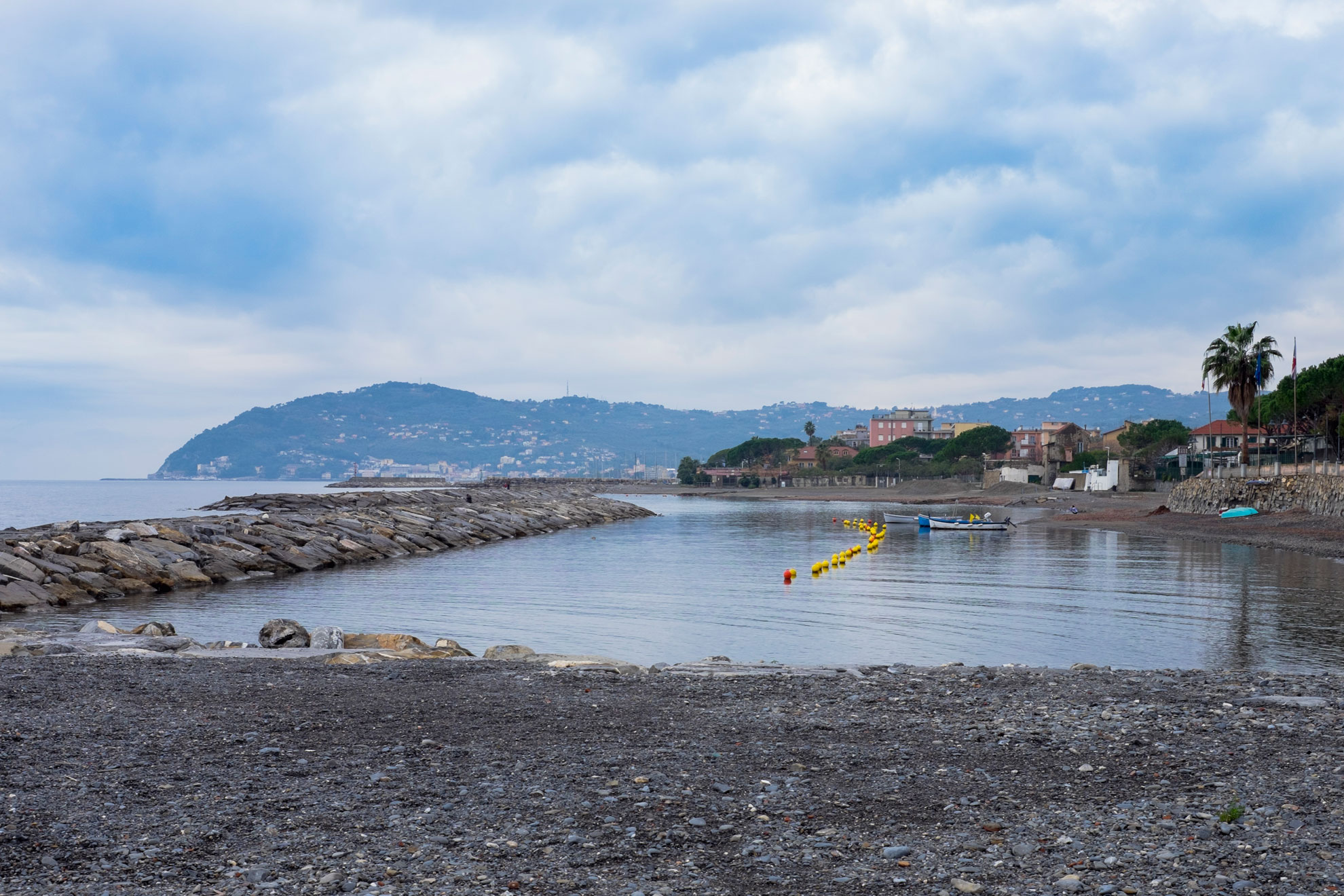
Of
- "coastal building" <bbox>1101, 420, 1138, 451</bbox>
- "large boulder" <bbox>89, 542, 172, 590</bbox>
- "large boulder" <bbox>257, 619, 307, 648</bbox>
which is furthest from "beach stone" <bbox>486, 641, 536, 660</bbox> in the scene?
"coastal building" <bbox>1101, 420, 1138, 451</bbox>

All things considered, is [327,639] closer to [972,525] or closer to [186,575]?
[186,575]

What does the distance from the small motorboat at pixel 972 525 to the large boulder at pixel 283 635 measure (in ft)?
171

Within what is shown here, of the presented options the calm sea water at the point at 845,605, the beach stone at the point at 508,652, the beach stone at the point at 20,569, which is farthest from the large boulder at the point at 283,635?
the beach stone at the point at 20,569

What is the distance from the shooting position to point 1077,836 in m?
5.76

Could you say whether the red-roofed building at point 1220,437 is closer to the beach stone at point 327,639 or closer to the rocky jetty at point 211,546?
the rocky jetty at point 211,546

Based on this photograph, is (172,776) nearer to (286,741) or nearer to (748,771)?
(286,741)

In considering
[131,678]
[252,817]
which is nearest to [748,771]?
[252,817]

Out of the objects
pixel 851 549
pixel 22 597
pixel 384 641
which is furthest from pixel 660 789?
pixel 851 549

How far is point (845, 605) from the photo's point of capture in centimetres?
2550

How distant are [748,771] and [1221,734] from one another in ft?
13.4

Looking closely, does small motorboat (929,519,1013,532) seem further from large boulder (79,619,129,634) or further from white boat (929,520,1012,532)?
large boulder (79,619,129,634)

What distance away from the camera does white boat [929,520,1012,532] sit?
6194cm

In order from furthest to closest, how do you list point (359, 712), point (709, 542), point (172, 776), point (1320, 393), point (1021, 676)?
point (1320, 393), point (709, 542), point (1021, 676), point (359, 712), point (172, 776)

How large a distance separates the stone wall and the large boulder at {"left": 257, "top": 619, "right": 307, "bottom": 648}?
167 ft
